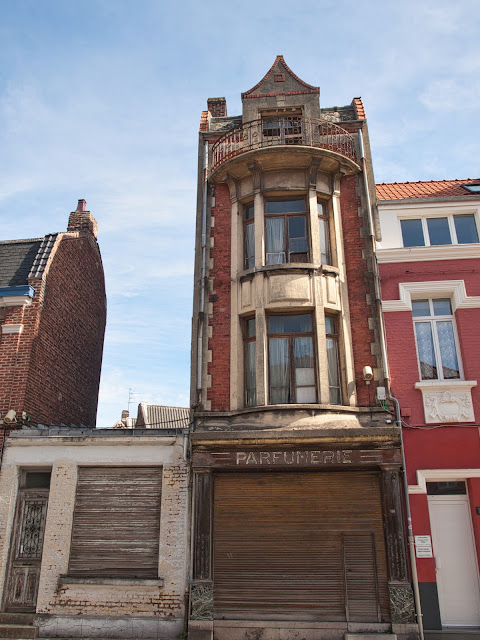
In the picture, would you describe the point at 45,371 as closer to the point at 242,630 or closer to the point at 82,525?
the point at 82,525

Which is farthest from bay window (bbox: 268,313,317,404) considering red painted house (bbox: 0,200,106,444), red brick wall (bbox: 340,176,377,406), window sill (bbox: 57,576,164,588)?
red painted house (bbox: 0,200,106,444)

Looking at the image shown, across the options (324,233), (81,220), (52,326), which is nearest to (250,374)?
(324,233)

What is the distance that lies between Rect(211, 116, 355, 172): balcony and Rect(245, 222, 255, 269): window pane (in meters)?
1.84

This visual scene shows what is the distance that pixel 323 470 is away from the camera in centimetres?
1097

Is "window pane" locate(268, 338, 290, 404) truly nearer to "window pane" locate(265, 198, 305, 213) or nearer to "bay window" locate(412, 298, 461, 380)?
"bay window" locate(412, 298, 461, 380)

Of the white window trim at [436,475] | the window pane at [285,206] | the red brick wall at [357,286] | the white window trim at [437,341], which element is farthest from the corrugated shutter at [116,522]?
the window pane at [285,206]

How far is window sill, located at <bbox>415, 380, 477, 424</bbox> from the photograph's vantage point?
36.9 feet

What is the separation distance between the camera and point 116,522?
37.1 feet

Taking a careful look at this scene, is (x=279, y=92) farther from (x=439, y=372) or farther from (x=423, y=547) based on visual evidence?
(x=423, y=547)

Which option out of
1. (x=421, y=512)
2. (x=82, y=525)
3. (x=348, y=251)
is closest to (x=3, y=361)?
(x=82, y=525)

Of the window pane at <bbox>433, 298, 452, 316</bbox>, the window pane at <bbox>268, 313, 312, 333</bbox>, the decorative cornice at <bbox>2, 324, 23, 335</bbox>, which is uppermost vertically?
the window pane at <bbox>433, 298, 452, 316</bbox>

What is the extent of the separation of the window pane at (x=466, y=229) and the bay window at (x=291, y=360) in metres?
4.46

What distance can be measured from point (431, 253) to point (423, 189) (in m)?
2.77

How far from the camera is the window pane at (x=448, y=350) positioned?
11.9 metres
